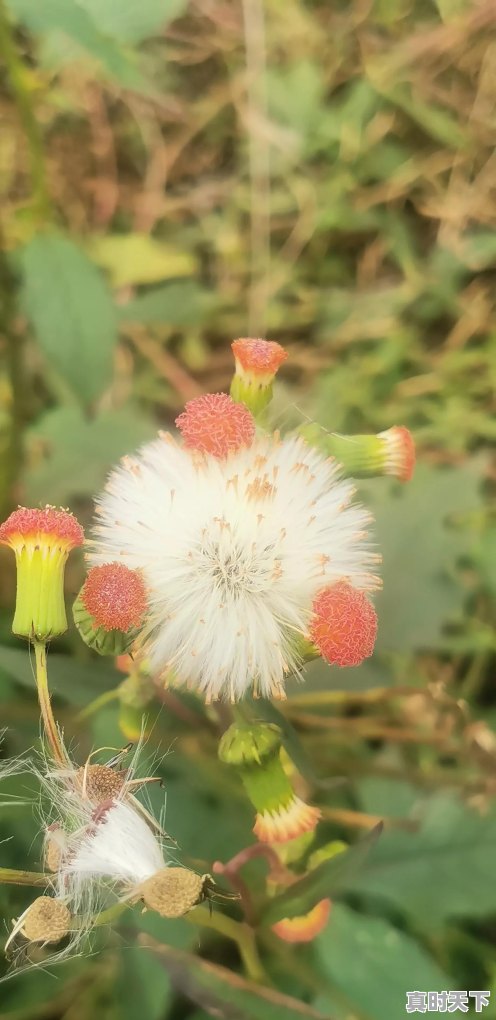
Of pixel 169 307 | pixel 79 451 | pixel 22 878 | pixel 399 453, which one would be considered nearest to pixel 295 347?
pixel 169 307

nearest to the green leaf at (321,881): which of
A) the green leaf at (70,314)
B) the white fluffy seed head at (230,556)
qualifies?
the white fluffy seed head at (230,556)

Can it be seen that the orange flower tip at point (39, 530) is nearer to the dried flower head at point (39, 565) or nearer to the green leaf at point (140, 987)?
the dried flower head at point (39, 565)

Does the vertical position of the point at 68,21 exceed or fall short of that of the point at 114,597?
it exceeds it

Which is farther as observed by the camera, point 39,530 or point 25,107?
point 25,107

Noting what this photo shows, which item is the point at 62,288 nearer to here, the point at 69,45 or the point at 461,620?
the point at 69,45

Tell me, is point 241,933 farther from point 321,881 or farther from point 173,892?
point 173,892
